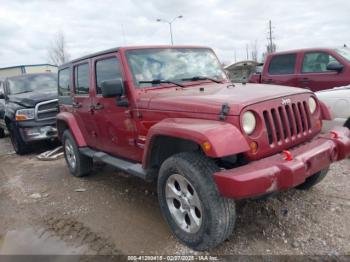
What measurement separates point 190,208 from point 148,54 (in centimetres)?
196

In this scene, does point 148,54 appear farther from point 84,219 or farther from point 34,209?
point 34,209

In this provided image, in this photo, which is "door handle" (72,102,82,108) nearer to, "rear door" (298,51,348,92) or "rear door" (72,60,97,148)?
"rear door" (72,60,97,148)

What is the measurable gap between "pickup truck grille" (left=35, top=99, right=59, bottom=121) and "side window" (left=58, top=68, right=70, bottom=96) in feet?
5.49

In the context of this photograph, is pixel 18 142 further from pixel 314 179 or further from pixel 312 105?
pixel 312 105

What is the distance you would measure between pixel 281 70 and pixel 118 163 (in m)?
5.12

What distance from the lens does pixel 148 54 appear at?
13.3ft

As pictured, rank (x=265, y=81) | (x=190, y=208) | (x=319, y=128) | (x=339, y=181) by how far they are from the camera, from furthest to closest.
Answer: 1. (x=265, y=81)
2. (x=339, y=181)
3. (x=319, y=128)
4. (x=190, y=208)

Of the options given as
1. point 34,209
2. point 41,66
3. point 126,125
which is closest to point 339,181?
point 126,125

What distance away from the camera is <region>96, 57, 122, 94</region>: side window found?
4.08 metres

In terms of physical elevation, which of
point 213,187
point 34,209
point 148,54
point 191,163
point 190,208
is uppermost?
point 148,54

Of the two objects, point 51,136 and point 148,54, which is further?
point 51,136

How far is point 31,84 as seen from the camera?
8.87 metres

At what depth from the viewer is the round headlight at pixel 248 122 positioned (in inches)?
110

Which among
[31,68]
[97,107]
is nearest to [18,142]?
[97,107]
